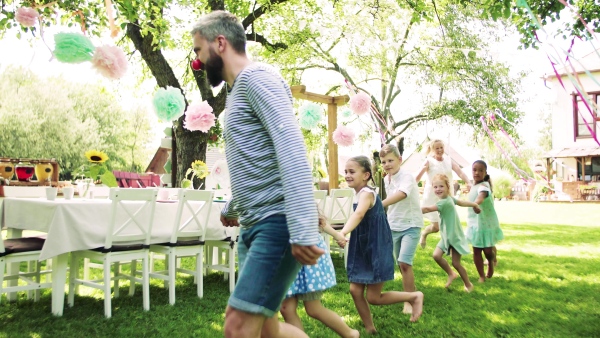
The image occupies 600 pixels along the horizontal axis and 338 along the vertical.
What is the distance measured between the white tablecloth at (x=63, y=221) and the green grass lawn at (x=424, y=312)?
0.58 metres

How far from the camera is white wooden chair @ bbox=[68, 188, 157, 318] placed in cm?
415

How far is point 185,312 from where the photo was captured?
4387mm

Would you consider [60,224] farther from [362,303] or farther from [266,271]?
[266,271]

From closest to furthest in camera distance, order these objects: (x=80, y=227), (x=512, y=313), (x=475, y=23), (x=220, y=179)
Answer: (x=80, y=227), (x=512, y=313), (x=220, y=179), (x=475, y=23)

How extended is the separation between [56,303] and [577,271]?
5.78m

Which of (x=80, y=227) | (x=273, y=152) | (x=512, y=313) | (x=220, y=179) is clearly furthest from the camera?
(x=220, y=179)

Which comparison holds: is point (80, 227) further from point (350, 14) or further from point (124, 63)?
point (350, 14)

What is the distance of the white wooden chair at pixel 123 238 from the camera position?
415 centimetres

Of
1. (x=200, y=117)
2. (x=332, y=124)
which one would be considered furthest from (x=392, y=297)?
(x=332, y=124)

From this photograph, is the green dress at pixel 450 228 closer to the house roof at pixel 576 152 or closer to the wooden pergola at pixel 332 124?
the wooden pergola at pixel 332 124

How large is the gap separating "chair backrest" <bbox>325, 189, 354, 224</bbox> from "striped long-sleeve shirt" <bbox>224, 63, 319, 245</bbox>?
4.86 metres

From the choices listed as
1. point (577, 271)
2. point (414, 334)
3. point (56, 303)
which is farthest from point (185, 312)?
point (577, 271)

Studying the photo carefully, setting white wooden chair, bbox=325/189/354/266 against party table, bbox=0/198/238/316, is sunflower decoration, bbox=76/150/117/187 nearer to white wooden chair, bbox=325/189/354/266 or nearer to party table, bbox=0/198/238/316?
party table, bbox=0/198/238/316

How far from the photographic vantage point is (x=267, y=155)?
1.67 m
